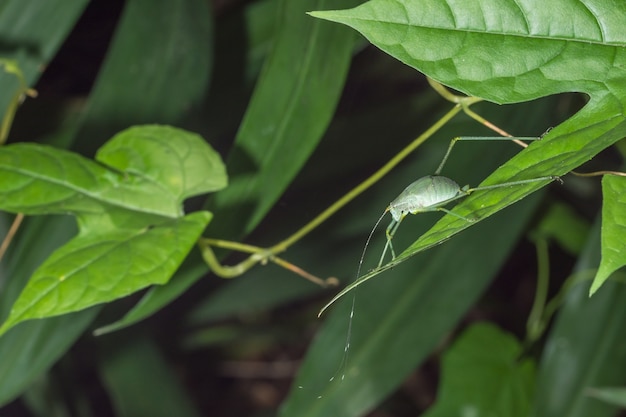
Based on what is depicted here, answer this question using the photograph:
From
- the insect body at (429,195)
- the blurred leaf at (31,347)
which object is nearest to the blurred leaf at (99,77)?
the blurred leaf at (31,347)

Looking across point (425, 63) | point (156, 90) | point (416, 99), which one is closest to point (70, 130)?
point (156, 90)

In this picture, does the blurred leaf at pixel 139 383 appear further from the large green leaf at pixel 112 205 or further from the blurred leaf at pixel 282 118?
the large green leaf at pixel 112 205

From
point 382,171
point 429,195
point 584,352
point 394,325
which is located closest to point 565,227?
point 584,352

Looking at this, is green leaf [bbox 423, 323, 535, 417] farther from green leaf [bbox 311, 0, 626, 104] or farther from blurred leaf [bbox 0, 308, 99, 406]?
green leaf [bbox 311, 0, 626, 104]

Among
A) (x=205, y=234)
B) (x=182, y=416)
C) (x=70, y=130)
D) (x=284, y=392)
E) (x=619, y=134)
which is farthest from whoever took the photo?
(x=284, y=392)

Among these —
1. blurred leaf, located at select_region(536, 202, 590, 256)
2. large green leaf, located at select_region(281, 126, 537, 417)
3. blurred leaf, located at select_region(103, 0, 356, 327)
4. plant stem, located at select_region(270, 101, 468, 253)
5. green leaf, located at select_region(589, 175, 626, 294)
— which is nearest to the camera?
green leaf, located at select_region(589, 175, 626, 294)

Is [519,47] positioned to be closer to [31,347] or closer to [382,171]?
[382,171]

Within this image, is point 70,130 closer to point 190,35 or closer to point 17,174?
point 190,35

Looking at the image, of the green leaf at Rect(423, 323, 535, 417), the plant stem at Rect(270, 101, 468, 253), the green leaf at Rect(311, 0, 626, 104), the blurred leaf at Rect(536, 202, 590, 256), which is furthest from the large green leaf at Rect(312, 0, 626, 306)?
the blurred leaf at Rect(536, 202, 590, 256)
